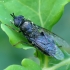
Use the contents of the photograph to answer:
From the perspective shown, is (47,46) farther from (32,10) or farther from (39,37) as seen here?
(32,10)

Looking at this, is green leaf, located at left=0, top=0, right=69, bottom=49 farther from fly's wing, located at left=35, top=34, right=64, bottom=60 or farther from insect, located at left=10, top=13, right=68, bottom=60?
fly's wing, located at left=35, top=34, right=64, bottom=60

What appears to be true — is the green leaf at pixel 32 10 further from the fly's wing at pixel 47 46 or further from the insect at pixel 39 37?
the fly's wing at pixel 47 46

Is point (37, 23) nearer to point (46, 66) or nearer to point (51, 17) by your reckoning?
point (51, 17)

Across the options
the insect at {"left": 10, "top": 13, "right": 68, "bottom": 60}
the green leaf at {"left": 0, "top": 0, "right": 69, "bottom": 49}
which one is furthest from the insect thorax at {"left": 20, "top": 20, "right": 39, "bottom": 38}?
the green leaf at {"left": 0, "top": 0, "right": 69, "bottom": 49}

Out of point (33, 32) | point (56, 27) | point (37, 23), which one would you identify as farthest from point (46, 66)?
point (56, 27)

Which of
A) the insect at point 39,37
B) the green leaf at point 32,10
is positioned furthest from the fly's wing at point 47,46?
the green leaf at point 32,10

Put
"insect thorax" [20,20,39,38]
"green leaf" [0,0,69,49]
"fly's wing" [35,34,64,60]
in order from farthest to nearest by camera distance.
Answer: "insect thorax" [20,20,39,38] → "fly's wing" [35,34,64,60] → "green leaf" [0,0,69,49]

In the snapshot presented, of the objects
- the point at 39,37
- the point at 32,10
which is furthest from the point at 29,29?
the point at 32,10
